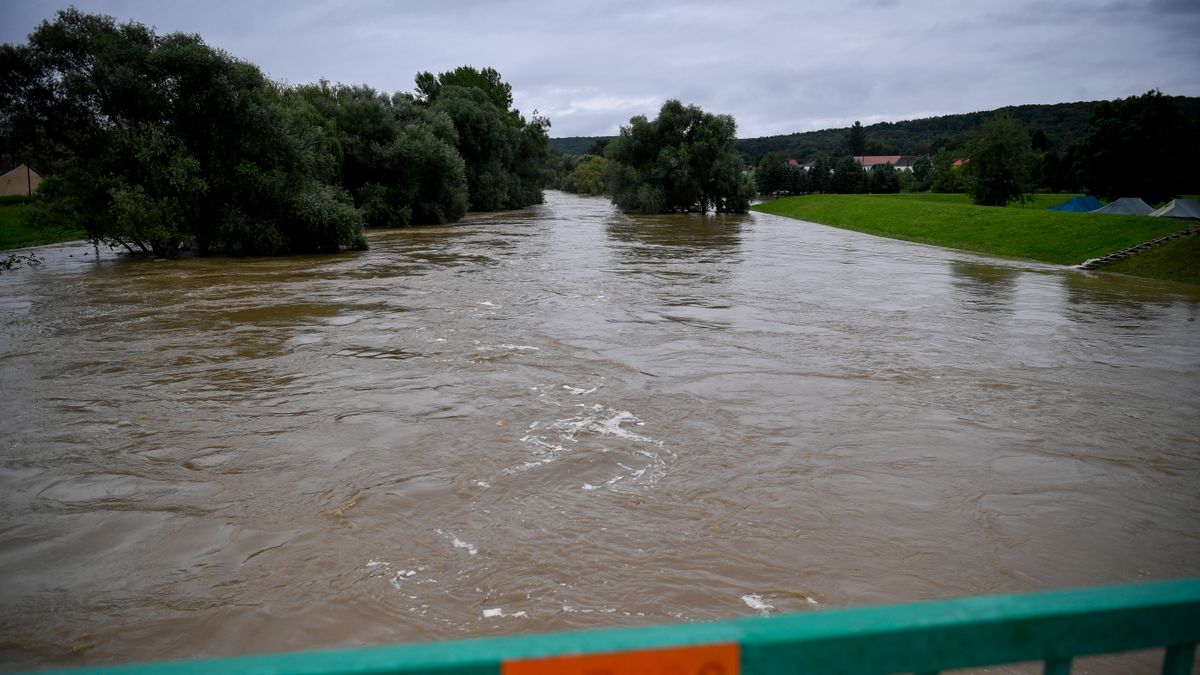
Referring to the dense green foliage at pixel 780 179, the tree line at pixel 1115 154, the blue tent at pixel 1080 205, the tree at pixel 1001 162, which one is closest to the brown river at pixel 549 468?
the tree at pixel 1001 162

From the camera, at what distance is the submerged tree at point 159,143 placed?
2550 cm

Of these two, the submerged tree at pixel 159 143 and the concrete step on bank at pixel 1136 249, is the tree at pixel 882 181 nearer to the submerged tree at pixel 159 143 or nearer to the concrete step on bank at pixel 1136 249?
the concrete step on bank at pixel 1136 249

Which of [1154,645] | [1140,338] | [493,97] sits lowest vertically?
[1140,338]

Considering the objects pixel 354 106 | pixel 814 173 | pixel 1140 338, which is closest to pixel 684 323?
pixel 1140 338

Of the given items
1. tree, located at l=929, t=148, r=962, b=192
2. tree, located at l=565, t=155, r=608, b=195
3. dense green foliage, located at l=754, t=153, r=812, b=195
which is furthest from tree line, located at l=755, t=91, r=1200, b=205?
tree, located at l=565, t=155, r=608, b=195

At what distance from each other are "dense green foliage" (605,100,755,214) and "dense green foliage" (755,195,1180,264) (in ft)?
36.6

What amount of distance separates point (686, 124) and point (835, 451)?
58.2 meters

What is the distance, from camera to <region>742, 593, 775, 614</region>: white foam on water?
5.00 meters

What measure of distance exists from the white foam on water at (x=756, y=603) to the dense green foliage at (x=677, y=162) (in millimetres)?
57283

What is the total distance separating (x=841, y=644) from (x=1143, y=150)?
7442 cm

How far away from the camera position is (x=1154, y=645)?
1.45 metres

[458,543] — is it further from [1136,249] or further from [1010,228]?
[1010,228]

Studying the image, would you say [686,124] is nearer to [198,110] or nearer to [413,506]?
[198,110]

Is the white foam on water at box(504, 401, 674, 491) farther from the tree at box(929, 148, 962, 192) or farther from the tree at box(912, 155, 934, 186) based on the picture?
the tree at box(912, 155, 934, 186)
